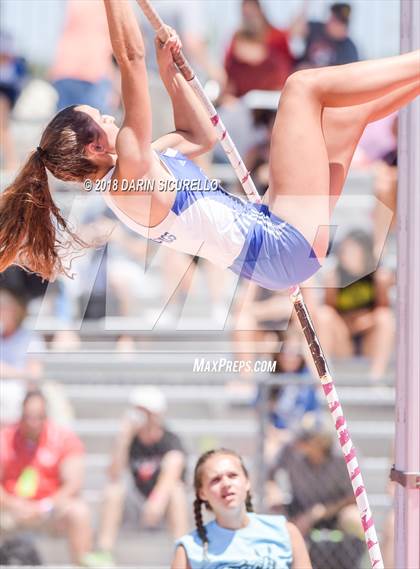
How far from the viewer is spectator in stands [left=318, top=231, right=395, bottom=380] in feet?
11.7

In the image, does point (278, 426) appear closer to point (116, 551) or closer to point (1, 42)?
point (116, 551)

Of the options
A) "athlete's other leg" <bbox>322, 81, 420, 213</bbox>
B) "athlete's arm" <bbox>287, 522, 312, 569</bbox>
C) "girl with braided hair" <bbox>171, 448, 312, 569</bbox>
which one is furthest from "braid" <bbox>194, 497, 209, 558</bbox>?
"athlete's other leg" <bbox>322, 81, 420, 213</bbox>

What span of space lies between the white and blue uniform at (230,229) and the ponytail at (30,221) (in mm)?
166

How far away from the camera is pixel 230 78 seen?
3547 mm

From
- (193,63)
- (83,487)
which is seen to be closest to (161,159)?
(193,63)

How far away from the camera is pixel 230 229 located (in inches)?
121

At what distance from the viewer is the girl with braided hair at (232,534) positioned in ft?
11.3

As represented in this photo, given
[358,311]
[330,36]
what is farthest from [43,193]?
[358,311]

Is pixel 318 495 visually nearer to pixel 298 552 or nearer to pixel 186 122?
pixel 298 552

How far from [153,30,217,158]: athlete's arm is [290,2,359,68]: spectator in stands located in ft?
1.61

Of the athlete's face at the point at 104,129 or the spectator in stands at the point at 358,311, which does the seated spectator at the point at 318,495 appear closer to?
the spectator in stands at the point at 358,311

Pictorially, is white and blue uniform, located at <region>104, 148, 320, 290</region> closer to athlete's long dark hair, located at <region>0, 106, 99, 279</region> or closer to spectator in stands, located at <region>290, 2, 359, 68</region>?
athlete's long dark hair, located at <region>0, 106, 99, 279</region>

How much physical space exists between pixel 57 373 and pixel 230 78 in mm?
1283

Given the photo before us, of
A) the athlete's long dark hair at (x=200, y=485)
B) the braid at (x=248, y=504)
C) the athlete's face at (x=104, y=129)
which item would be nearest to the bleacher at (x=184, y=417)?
the athlete's long dark hair at (x=200, y=485)
